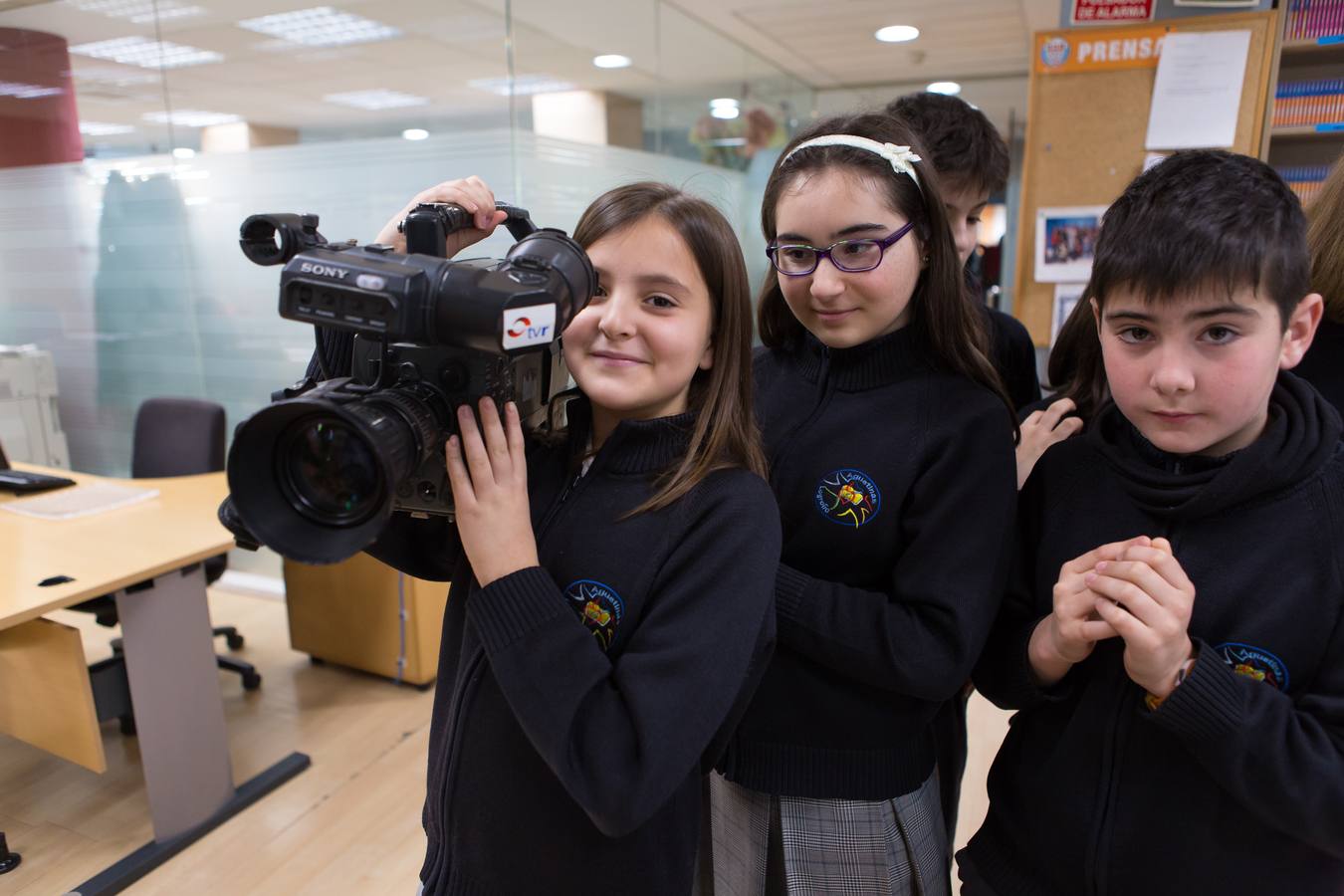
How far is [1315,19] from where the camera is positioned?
253 cm

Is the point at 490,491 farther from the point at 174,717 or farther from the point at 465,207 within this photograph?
the point at 174,717

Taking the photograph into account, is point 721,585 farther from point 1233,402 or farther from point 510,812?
point 1233,402

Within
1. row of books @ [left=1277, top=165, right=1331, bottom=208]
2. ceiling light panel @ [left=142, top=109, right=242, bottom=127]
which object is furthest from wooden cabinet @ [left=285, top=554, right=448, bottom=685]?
row of books @ [left=1277, top=165, right=1331, bottom=208]

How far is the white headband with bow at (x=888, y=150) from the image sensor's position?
914 mm

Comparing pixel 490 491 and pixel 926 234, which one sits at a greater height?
pixel 926 234

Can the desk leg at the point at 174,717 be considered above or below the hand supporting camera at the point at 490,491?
below

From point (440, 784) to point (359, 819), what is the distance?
1594 mm

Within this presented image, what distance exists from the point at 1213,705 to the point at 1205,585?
12 centimetres

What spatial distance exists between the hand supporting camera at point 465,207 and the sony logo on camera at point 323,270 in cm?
19

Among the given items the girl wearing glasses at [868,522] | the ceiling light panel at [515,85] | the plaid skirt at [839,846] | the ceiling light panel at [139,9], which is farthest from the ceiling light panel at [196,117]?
the plaid skirt at [839,846]

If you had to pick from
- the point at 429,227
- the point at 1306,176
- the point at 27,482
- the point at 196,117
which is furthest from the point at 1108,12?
the point at 27,482

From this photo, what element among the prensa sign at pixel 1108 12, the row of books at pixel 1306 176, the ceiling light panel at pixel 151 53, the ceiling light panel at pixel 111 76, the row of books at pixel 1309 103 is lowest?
the row of books at pixel 1306 176

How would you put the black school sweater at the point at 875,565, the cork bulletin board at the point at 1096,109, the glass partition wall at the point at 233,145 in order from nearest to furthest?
the black school sweater at the point at 875,565
the cork bulletin board at the point at 1096,109
the glass partition wall at the point at 233,145

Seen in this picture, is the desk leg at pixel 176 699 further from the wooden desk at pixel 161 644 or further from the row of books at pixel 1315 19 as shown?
the row of books at pixel 1315 19
